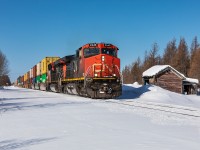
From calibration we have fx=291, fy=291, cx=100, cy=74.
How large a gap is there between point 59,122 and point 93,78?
11.5 meters

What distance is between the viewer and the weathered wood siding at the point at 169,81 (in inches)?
1687

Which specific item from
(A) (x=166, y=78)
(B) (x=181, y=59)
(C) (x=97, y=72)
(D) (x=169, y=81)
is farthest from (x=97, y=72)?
(B) (x=181, y=59)

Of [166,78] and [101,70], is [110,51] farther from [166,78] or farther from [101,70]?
[166,78]

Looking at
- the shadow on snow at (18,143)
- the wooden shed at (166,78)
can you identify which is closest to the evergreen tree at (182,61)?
the wooden shed at (166,78)

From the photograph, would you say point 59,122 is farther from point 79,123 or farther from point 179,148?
point 179,148

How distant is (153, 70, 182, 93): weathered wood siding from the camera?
42.8m

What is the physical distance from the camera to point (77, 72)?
2292cm

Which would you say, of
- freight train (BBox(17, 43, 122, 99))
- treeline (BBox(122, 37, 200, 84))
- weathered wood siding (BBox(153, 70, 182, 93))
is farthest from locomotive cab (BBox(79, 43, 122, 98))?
treeline (BBox(122, 37, 200, 84))

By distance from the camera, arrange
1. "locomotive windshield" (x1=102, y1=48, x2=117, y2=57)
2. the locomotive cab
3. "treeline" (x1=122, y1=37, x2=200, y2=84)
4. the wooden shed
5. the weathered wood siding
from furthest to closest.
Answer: "treeline" (x1=122, y1=37, x2=200, y2=84) < the weathered wood siding < the wooden shed < "locomotive windshield" (x1=102, y1=48, x2=117, y2=57) < the locomotive cab

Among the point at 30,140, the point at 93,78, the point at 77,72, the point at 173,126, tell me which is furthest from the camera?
the point at 77,72

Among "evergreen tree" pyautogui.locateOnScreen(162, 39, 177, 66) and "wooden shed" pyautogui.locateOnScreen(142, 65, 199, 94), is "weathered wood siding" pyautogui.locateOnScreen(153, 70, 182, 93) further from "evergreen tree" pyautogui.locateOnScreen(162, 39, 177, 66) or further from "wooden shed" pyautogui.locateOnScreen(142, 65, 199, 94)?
"evergreen tree" pyautogui.locateOnScreen(162, 39, 177, 66)

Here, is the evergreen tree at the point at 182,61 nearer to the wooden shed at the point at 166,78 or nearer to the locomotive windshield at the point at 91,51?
the wooden shed at the point at 166,78

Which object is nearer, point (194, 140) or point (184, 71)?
point (194, 140)

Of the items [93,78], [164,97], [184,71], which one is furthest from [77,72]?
[184,71]
